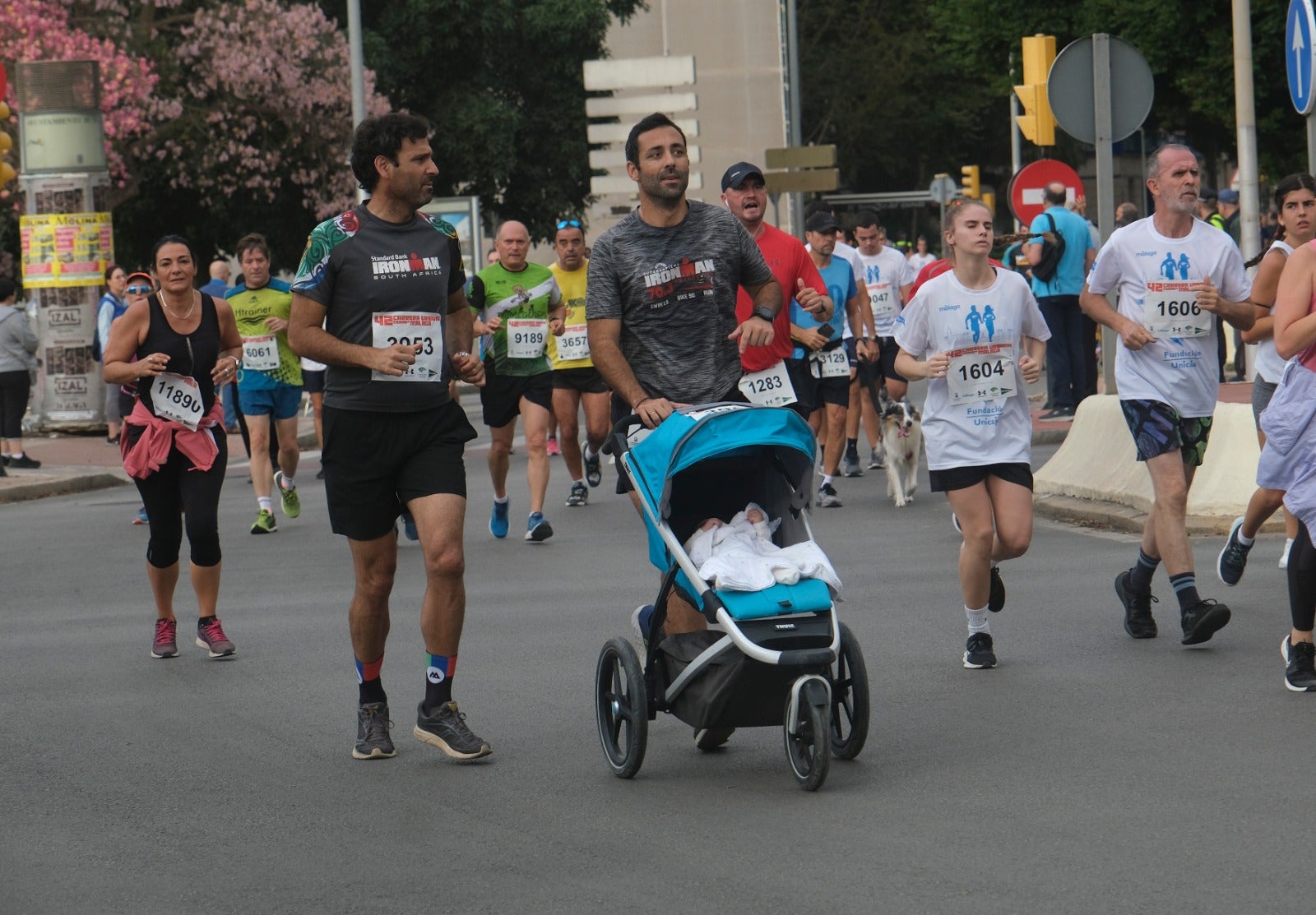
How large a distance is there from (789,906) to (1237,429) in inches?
311

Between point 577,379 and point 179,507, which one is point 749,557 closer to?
point 179,507

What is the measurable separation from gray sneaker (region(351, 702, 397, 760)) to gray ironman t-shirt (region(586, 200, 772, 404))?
144cm

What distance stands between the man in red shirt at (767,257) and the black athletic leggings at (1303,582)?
7.64 feet

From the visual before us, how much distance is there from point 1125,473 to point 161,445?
6.28m

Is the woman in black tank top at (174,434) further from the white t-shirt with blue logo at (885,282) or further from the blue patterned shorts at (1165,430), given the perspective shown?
the white t-shirt with blue logo at (885,282)

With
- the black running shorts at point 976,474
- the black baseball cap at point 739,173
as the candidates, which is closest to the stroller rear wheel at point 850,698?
the black running shorts at point 976,474

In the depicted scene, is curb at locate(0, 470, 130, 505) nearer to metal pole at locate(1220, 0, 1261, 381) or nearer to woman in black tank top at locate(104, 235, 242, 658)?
woman in black tank top at locate(104, 235, 242, 658)

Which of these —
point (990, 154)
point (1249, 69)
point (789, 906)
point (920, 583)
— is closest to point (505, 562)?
point (920, 583)

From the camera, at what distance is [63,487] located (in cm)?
1978

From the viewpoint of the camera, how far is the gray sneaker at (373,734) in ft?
23.2

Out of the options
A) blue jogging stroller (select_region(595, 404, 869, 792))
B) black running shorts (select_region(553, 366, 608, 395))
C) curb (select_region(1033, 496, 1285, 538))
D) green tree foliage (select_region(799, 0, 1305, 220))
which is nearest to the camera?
blue jogging stroller (select_region(595, 404, 869, 792))

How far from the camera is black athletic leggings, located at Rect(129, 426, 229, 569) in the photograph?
941cm

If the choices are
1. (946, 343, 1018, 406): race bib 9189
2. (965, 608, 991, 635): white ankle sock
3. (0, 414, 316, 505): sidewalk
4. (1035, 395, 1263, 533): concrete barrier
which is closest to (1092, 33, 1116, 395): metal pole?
(1035, 395, 1263, 533): concrete barrier

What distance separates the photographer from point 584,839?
230 inches
